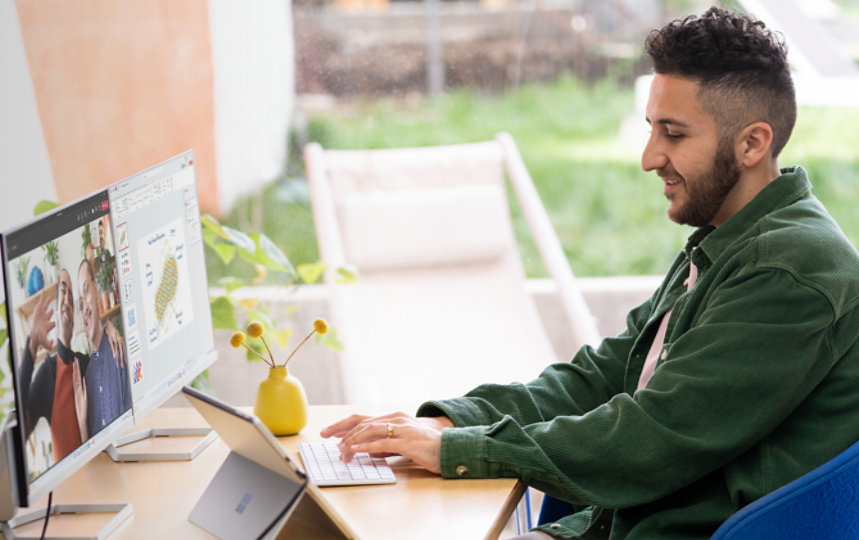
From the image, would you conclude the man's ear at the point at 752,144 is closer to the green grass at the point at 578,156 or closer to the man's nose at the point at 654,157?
the man's nose at the point at 654,157

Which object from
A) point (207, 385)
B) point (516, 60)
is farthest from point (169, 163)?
point (516, 60)

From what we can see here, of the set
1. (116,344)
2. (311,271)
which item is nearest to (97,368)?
(116,344)

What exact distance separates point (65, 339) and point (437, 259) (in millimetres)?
1916

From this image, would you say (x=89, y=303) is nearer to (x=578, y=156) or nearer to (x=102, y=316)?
(x=102, y=316)

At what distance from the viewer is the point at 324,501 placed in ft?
Answer: 3.89

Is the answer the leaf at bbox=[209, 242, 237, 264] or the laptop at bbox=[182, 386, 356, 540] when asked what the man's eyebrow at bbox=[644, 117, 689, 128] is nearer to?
the laptop at bbox=[182, 386, 356, 540]

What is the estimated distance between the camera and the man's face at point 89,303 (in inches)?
50.8

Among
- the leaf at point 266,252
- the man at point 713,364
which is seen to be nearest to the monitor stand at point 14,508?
the man at point 713,364

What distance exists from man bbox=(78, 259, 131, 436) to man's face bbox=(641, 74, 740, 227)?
0.82 metres

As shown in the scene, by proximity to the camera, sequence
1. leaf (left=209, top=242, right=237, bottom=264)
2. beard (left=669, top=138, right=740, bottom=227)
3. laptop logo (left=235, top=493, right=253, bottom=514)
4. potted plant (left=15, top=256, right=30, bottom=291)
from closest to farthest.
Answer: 1. potted plant (left=15, top=256, right=30, bottom=291)
2. laptop logo (left=235, top=493, right=253, bottom=514)
3. beard (left=669, top=138, right=740, bottom=227)
4. leaf (left=209, top=242, right=237, bottom=264)

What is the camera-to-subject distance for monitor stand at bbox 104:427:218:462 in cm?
154

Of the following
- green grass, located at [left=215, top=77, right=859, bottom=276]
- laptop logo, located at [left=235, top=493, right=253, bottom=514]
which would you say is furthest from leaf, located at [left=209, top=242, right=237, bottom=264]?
green grass, located at [left=215, top=77, right=859, bottom=276]

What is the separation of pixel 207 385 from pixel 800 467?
1.28 metres

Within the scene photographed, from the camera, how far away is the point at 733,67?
57.1 inches
